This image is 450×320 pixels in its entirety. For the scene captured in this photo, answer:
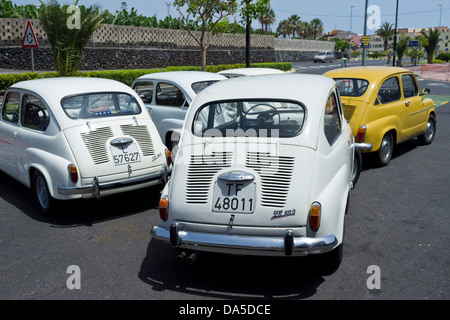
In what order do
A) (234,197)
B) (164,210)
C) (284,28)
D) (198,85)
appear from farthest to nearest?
(284,28) < (198,85) < (164,210) < (234,197)

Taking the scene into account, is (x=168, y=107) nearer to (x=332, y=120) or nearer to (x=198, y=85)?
(x=198, y=85)

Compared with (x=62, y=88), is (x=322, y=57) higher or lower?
higher

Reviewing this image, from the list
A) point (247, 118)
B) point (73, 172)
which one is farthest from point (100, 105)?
point (247, 118)

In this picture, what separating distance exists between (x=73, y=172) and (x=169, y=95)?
11.3 ft

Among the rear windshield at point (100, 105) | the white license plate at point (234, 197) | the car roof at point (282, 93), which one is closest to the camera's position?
the white license plate at point (234, 197)

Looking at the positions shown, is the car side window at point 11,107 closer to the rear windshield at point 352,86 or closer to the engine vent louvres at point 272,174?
the engine vent louvres at point 272,174

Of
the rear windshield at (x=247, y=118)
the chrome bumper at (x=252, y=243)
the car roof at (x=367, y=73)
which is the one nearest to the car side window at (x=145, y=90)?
the car roof at (x=367, y=73)

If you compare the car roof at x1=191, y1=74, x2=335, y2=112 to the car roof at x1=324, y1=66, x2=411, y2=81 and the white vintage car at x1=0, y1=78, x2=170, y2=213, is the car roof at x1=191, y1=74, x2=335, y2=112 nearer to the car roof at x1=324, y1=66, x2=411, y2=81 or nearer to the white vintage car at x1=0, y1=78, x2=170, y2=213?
the white vintage car at x1=0, y1=78, x2=170, y2=213

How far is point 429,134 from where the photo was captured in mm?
10242

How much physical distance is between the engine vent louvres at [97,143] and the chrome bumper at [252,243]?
7.38 ft

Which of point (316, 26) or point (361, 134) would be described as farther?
point (316, 26)

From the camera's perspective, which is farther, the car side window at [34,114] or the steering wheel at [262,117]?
the car side window at [34,114]

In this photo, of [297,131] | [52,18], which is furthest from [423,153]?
[52,18]

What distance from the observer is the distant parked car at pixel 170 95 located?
8391 mm
